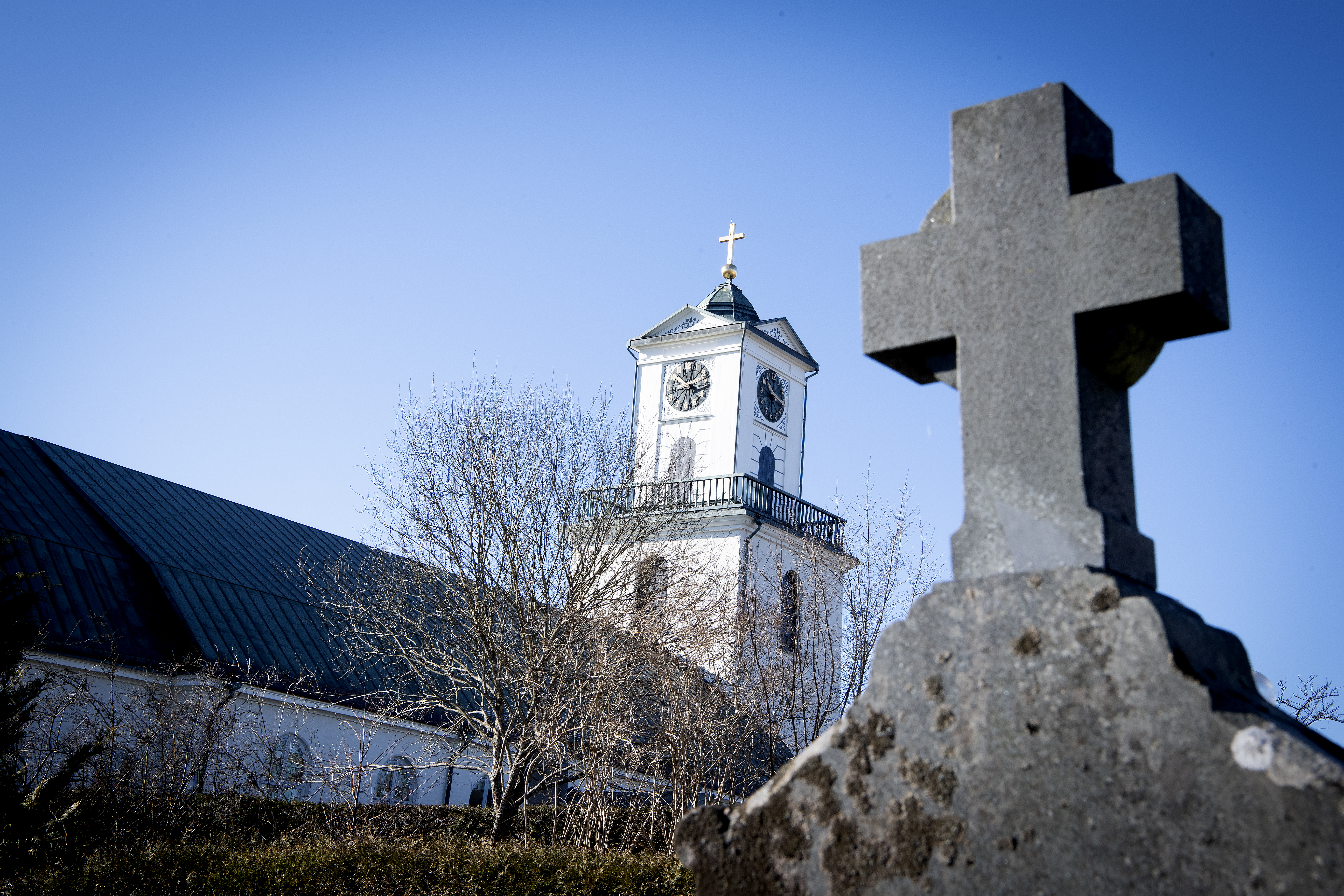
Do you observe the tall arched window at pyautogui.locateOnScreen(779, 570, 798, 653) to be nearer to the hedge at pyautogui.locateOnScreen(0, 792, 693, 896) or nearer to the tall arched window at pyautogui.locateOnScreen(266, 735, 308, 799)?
the hedge at pyautogui.locateOnScreen(0, 792, 693, 896)

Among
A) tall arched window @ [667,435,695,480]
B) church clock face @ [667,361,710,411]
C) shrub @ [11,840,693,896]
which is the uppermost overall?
church clock face @ [667,361,710,411]

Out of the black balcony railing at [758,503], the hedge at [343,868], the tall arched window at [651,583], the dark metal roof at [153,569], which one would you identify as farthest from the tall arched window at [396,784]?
the hedge at [343,868]

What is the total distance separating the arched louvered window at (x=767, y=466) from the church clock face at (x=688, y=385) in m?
2.46

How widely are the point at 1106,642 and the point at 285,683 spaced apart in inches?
906

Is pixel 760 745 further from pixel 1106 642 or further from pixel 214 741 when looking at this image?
pixel 1106 642

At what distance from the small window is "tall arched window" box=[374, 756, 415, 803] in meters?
1.72

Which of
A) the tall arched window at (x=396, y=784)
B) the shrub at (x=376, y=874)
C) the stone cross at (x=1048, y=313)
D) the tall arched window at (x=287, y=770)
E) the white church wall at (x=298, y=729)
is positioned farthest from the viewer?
the tall arched window at (x=396, y=784)

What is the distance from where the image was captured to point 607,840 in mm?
12797

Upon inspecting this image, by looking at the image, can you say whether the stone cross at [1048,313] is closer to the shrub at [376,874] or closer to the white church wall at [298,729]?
the shrub at [376,874]

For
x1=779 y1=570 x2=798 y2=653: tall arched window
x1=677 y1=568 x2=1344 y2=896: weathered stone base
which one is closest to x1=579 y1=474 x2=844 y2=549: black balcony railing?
x1=779 y1=570 x2=798 y2=653: tall arched window

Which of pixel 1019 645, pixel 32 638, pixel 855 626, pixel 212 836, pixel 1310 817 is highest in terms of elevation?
pixel 855 626

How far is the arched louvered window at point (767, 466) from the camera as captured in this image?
3525 cm

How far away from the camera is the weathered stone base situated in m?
2.42

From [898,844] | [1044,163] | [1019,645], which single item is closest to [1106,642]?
[1019,645]
